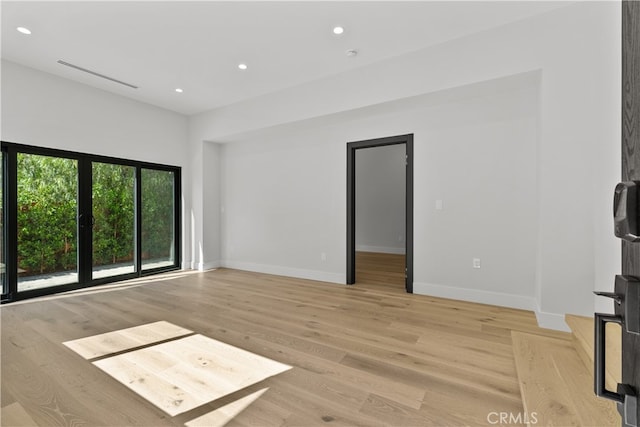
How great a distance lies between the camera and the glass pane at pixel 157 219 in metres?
5.20

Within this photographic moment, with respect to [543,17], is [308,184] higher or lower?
lower

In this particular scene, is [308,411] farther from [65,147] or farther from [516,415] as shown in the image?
[65,147]

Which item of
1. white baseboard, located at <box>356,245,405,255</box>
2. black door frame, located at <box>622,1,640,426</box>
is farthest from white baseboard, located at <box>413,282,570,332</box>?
white baseboard, located at <box>356,245,405,255</box>

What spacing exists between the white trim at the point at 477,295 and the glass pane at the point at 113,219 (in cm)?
465

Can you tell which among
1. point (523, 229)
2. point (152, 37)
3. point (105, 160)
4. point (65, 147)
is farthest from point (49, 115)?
point (523, 229)

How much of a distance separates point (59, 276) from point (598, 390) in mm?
5558

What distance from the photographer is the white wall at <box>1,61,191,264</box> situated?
3.71 m

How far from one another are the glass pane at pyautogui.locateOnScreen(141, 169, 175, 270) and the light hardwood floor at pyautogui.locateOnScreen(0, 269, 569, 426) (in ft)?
Answer: 4.29

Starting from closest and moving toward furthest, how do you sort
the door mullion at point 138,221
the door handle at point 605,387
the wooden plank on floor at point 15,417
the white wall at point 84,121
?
1. the door handle at point 605,387
2. the wooden plank on floor at point 15,417
3. the white wall at point 84,121
4. the door mullion at point 138,221

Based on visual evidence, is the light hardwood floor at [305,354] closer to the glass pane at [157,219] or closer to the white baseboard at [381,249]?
the glass pane at [157,219]

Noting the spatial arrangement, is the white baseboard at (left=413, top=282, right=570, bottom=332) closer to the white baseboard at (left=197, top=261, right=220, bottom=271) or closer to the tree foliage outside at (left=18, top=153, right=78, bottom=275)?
the white baseboard at (left=197, top=261, right=220, bottom=271)

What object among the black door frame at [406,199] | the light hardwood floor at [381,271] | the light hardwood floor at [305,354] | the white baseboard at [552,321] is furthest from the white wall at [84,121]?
the white baseboard at [552,321]

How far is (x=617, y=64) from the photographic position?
6.11 feet

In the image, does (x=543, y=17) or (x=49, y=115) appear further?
(x=49, y=115)
